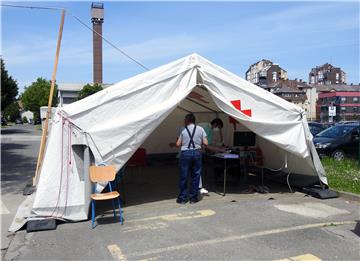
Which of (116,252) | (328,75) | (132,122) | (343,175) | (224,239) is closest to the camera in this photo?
(116,252)

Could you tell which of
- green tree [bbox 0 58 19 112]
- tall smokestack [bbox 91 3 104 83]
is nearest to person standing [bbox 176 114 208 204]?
green tree [bbox 0 58 19 112]

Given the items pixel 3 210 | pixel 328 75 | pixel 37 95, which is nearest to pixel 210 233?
pixel 3 210

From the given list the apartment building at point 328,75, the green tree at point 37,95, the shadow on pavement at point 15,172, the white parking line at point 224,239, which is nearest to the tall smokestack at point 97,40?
the green tree at point 37,95

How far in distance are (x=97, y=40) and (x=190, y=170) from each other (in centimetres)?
5149

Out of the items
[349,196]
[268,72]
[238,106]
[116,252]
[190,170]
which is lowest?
[116,252]

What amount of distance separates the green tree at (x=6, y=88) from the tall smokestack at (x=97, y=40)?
1207 cm

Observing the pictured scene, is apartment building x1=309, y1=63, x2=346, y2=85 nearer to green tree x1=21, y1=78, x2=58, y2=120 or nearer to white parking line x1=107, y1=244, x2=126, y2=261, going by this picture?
green tree x1=21, y1=78, x2=58, y2=120

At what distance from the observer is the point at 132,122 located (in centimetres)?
718

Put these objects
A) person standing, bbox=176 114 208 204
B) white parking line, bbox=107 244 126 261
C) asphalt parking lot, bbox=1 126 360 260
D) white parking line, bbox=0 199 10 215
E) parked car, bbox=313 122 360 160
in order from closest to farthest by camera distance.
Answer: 1. white parking line, bbox=107 244 126 261
2. asphalt parking lot, bbox=1 126 360 260
3. white parking line, bbox=0 199 10 215
4. person standing, bbox=176 114 208 204
5. parked car, bbox=313 122 360 160

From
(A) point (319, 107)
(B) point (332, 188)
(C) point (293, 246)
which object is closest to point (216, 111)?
(B) point (332, 188)

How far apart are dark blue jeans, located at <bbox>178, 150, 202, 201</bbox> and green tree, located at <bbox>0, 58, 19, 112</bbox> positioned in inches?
1640

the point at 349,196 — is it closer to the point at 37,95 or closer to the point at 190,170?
the point at 190,170

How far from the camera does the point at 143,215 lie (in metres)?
7.13

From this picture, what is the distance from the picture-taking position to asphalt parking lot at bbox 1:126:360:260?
522cm
